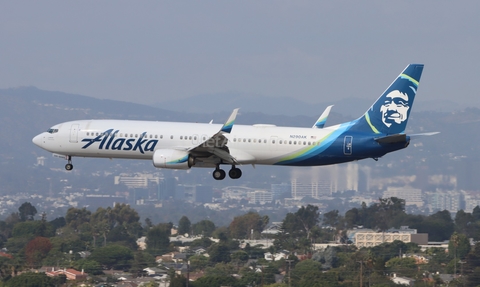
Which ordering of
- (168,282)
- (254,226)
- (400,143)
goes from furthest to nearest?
(254,226) → (168,282) → (400,143)

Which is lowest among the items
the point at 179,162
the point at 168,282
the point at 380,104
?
the point at 168,282

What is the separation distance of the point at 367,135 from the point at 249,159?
8.50 m

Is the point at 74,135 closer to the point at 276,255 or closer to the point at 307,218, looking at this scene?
the point at 276,255

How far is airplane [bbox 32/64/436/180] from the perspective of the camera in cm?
6150

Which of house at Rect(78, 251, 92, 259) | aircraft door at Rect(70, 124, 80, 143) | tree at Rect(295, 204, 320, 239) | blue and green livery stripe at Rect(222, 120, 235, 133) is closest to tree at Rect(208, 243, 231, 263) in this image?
house at Rect(78, 251, 92, 259)

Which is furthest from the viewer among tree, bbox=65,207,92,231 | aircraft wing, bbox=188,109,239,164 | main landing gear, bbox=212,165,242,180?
tree, bbox=65,207,92,231

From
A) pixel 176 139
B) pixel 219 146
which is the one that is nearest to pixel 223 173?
pixel 219 146

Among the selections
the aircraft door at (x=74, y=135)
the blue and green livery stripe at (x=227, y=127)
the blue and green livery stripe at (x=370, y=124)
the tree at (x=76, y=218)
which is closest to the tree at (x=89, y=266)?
the aircraft door at (x=74, y=135)

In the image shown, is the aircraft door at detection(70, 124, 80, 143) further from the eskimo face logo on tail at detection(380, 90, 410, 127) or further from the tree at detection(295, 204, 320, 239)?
the tree at detection(295, 204, 320, 239)

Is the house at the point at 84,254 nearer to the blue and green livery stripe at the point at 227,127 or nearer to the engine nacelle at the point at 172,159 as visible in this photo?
the engine nacelle at the point at 172,159

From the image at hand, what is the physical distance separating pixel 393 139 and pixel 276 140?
27.1 feet

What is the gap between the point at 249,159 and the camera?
63.0m

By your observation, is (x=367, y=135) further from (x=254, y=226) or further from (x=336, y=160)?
(x=254, y=226)

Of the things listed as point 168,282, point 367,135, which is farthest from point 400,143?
point 168,282
